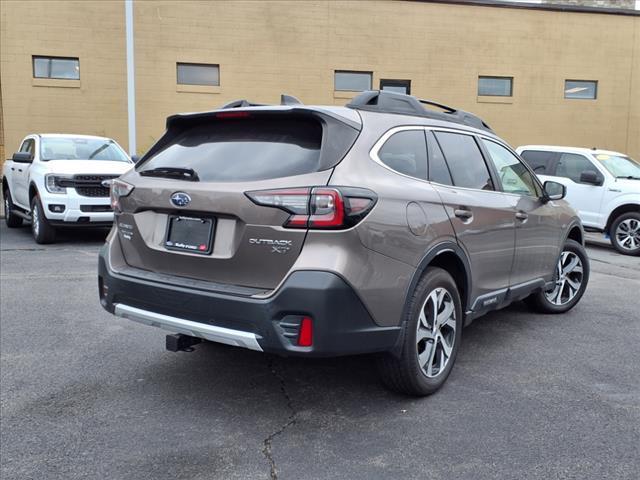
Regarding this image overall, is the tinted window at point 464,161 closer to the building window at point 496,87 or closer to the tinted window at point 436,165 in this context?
the tinted window at point 436,165

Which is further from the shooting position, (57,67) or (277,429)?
(57,67)

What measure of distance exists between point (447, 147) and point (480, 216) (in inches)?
20.7

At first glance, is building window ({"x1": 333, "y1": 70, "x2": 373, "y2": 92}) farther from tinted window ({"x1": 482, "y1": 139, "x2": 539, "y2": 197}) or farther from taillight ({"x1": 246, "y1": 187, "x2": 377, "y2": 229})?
taillight ({"x1": 246, "y1": 187, "x2": 377, "y2": 229})

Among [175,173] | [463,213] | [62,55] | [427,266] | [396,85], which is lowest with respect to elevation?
[427,266]

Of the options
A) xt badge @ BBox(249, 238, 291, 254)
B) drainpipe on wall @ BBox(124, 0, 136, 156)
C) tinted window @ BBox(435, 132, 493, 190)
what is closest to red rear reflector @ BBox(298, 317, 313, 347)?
xt badge @ BBox(249, 238, 291, 254)

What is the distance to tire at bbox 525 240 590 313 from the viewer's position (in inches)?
230

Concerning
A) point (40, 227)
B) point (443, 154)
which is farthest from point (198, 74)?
point (443, 154)

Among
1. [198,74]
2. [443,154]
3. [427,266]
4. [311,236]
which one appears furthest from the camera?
[198,74]

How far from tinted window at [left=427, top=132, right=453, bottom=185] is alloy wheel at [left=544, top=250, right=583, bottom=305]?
2.48m

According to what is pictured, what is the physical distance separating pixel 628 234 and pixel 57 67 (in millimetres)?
15682

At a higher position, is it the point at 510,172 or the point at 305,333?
the point at 510,172

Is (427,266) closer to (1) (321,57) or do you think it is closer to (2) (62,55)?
(1) (321,57)

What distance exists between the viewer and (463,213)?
3920 mm

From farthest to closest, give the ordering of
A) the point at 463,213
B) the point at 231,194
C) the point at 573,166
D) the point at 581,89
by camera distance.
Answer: the point at 581,89 < the point at 573,166 < the point at 463,213 < the point at 231,194
